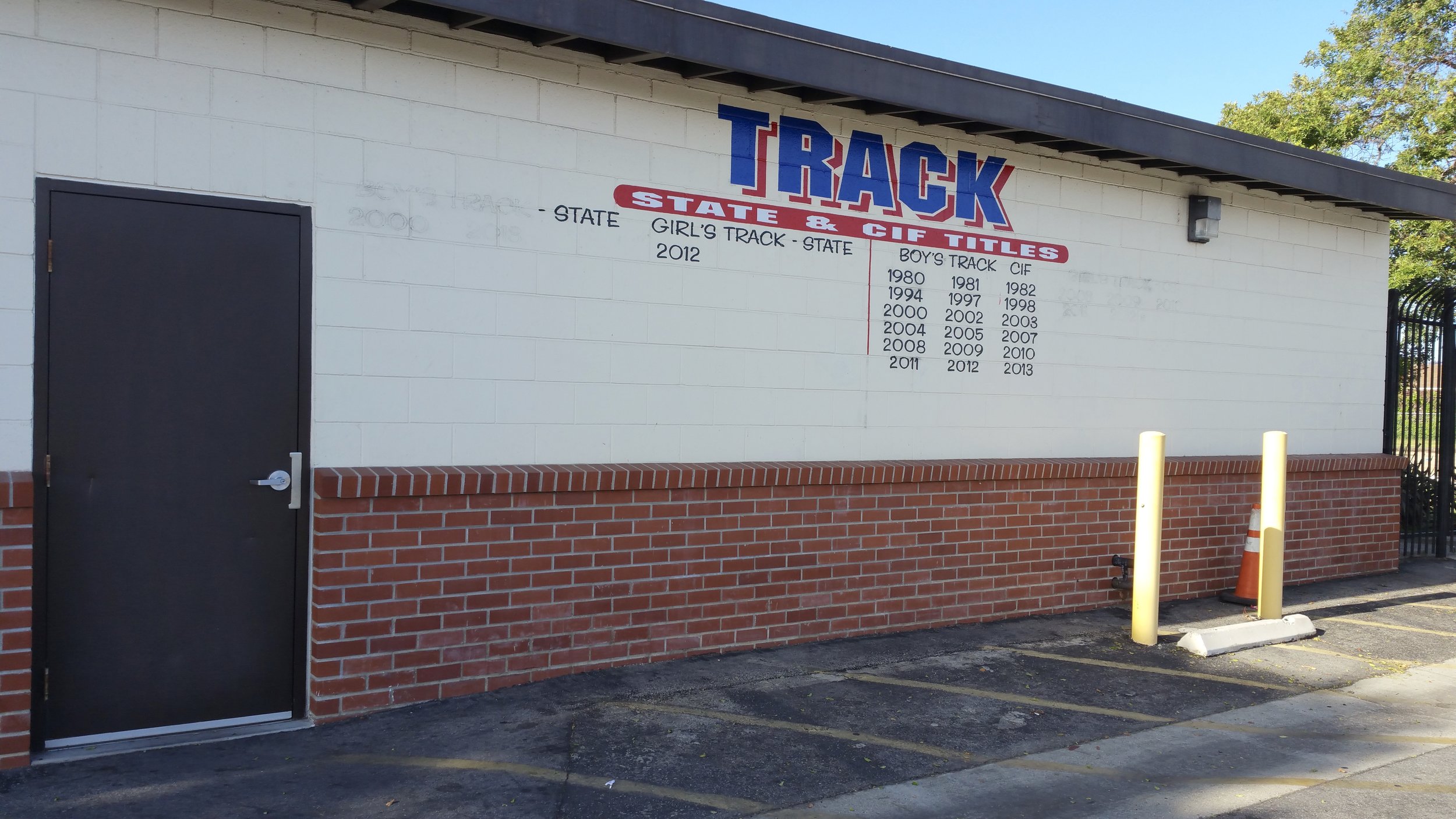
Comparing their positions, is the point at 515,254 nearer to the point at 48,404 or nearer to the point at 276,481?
the point at 276,481

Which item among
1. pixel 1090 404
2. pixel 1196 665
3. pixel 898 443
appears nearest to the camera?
pixel 1196 665

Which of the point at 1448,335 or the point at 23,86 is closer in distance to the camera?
the point at 23,86

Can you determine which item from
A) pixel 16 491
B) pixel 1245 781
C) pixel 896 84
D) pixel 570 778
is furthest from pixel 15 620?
pixel 896 84

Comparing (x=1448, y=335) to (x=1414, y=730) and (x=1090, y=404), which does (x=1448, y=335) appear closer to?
(x=1090, y=404)

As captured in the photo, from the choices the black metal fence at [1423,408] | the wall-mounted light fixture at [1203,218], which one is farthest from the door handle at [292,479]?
the black metal fence at [1423,408]

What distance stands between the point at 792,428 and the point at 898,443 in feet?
3.16

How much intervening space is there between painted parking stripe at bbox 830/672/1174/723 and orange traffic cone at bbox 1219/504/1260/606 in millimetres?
3495

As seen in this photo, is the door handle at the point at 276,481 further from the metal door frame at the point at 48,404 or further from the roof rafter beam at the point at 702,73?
the roof rafter beam at the point at 702,73

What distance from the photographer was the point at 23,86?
5.02m

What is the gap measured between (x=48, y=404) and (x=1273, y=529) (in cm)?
812

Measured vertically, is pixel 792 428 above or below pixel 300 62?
below

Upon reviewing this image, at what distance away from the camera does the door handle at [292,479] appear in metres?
5.63

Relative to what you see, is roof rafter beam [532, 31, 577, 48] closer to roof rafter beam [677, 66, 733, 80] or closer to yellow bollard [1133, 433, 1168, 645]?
roof rafter beam [677, 66, 733, 80]

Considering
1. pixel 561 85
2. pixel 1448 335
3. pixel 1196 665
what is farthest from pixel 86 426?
pixel 1448 335
